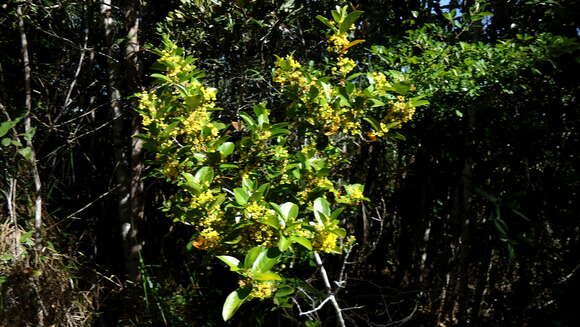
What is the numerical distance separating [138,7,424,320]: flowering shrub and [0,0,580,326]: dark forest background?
260 millimetres

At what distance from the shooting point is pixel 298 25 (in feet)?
7.48

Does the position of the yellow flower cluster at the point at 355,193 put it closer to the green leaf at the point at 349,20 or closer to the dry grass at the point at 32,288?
the green leaf at the point at 349,20

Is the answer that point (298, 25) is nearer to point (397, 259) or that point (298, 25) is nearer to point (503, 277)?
point (397, 259)

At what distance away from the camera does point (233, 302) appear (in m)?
1.09

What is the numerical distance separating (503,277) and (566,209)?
89 cm

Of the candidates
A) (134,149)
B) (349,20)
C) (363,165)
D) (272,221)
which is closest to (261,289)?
(272,221)

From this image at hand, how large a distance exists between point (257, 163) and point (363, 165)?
4.31 feet

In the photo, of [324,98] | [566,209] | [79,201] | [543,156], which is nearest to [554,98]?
[543,156]

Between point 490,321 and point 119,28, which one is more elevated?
point 119,28

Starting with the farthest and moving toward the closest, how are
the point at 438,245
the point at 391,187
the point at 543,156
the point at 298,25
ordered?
the point at 391,187, the point at 438,245, the point at 298,25, the point at 543,156

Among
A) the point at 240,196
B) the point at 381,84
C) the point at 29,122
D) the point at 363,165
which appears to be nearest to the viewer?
the point at 240,196

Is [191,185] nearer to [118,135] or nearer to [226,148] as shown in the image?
[226,148]

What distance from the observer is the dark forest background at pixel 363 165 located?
1703mm

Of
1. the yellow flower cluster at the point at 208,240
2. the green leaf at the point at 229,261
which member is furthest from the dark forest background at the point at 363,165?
the green leaf at the point at 229,261
